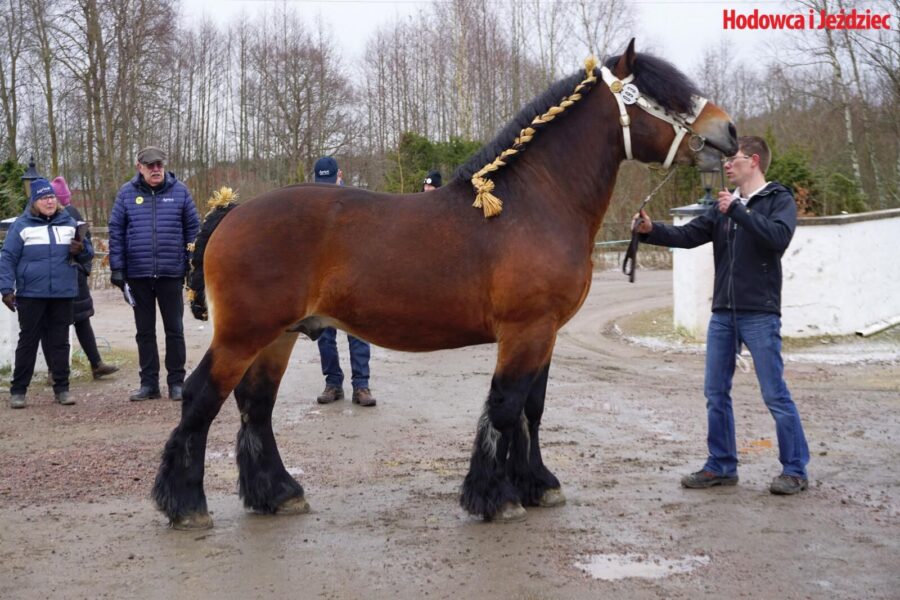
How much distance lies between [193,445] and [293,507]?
697mm

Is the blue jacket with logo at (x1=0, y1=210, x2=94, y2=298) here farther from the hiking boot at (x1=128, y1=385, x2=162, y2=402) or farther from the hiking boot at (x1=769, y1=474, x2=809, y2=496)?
the hiking boot at (x1=769, y1=474, x2=809, y2=496)

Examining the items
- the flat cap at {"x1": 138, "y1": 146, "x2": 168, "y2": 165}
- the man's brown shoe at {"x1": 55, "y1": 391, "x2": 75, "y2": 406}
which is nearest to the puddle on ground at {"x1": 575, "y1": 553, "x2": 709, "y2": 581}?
the flat cap at {"x1": 138, "y1": 146, "x2": 168, "y2": 165}

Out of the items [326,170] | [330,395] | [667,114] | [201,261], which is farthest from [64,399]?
[667,114]

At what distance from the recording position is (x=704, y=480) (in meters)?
5.61

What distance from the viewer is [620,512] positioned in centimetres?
517

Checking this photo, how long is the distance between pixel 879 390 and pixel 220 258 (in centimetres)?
675

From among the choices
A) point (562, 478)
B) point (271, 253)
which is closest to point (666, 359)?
point (562, 478)

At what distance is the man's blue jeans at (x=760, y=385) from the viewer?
555 cm

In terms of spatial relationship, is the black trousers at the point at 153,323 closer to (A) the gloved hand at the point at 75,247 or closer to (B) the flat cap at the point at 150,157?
(A) the gloved hand at the point at 75,247

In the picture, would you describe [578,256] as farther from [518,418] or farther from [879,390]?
[879,390]

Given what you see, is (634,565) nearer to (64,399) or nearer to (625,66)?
(625,66)

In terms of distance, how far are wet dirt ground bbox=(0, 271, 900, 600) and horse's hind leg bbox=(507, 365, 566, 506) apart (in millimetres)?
122

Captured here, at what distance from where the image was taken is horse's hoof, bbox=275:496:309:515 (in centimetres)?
522

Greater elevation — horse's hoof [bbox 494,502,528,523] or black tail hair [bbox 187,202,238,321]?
black tail hair [bbox 187,202,238,321]
